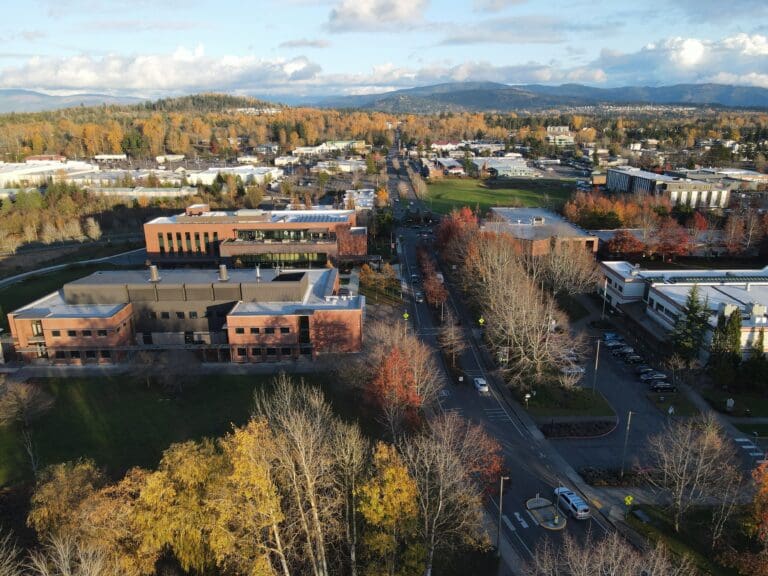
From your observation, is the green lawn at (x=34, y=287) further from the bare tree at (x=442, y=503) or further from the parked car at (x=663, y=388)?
the parked car at (x=663, y=388)

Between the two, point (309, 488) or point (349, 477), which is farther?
point (349, 477)

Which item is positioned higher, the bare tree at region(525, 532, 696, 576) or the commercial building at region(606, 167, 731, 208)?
the commercial building at region(606, 167, 731, 208)

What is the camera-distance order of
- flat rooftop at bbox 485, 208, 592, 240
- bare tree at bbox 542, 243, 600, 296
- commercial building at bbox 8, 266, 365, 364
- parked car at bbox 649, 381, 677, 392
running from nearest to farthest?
1. parked car at bbox 649, 381, 677, 392
2. commercial building at bbox 8, 266, 365, 364
3. bare tree at bbox 542, 243, 600, 296
4. flat rooftop at bbox 485, 208, 592, 240

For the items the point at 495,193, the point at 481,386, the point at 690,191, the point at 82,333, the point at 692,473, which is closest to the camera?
the point at 692,473

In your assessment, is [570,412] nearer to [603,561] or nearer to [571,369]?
[571,369]

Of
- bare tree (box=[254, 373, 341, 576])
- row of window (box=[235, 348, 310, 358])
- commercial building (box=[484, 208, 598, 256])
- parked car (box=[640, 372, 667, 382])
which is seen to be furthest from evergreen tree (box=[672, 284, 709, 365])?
row of window (box=[235, 348, 310, 358])

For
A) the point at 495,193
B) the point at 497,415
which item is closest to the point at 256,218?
the point at 497,415

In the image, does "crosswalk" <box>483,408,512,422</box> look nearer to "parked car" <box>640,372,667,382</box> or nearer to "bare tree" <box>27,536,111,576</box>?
"parked car" <box>640,372,667,382</box>
